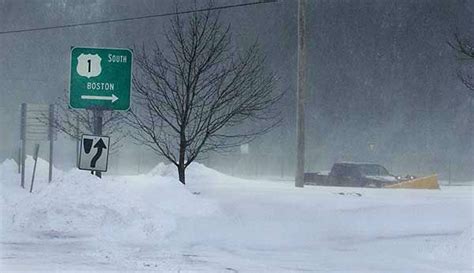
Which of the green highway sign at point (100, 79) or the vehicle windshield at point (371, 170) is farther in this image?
the vehicle windshield at point (371, 170)

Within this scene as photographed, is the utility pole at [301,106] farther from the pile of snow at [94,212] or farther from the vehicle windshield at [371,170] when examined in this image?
the vehicle windshield at [371,170]

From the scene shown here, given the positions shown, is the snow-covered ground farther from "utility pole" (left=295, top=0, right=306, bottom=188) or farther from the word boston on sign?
"utility pole" (left=295, top=0, right=306, bottom=188)

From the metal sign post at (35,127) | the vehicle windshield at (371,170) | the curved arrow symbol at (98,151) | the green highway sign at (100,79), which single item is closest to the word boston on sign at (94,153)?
the curved arrow symbol at (98,151)

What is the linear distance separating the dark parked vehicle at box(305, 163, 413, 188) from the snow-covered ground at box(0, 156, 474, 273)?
14647 millimetres

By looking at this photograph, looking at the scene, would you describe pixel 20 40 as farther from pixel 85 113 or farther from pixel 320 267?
pixel 320 267

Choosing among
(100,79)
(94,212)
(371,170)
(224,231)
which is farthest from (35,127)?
(224,231)

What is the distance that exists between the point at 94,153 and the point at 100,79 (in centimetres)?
159

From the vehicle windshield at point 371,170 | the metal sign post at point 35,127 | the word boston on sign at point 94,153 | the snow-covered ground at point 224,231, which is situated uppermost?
the metal sign post at point 35,127

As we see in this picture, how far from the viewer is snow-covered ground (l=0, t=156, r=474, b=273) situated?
406 inches

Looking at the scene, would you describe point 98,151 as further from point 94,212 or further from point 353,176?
point 353,176

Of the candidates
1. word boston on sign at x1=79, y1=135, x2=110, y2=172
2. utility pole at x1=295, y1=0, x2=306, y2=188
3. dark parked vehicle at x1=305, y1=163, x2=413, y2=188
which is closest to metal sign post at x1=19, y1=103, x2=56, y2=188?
utility pole at x1=295, y1=0, x2=306, y2=188

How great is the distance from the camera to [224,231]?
13.2m

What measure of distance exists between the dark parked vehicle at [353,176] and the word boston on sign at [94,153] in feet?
65.6

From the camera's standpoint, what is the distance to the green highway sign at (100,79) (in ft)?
47.3
